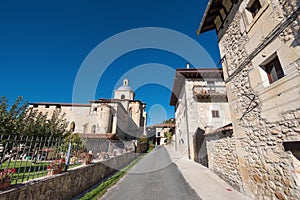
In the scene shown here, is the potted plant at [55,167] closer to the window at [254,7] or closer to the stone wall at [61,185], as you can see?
the stone wall at [61,185]

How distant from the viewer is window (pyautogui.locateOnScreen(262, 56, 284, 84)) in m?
3.47

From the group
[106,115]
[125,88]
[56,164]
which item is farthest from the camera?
[125,88]

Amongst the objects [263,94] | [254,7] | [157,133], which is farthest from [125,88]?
[263,94]

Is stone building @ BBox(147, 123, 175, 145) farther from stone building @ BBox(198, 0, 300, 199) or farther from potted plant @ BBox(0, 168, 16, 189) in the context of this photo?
potted plant @ BBox(0, 168, 16, 189)

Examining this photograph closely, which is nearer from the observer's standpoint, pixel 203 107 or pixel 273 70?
pixel 273 70

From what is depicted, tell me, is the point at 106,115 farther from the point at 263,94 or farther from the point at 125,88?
the point at 263,94

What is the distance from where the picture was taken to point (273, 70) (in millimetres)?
3676

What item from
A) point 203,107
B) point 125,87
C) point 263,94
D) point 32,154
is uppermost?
point 125,87

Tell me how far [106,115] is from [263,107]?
1091 inches

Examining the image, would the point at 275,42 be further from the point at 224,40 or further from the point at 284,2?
the point at 224,40

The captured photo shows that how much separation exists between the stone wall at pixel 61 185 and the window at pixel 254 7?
24.6 ft

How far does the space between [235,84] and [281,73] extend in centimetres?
178

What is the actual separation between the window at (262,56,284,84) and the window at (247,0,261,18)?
1785mm

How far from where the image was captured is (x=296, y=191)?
2.81 meters
